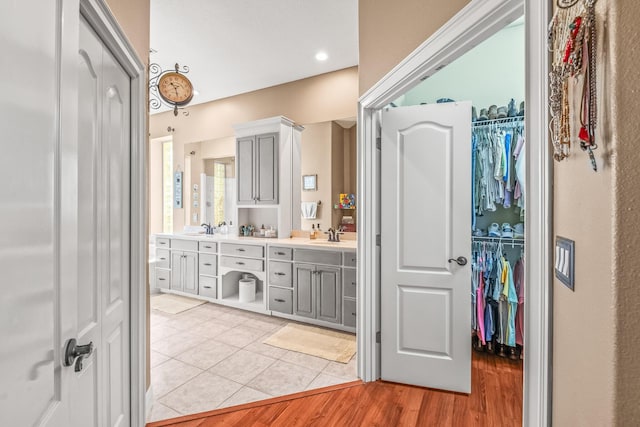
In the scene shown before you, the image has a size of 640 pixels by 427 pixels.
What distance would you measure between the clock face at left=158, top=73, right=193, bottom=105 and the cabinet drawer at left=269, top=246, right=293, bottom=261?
1.83m

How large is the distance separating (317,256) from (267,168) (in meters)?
1.47

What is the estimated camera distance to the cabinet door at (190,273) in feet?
14.0

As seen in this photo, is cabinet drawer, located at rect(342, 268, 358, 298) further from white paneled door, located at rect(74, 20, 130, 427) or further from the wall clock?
the wall clock

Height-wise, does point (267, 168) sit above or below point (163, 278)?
above

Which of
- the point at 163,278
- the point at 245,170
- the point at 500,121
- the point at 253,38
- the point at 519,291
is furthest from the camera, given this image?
the point at 163,278

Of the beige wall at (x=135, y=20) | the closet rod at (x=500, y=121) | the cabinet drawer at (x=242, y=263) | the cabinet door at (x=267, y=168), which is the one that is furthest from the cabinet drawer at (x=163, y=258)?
Answer: the closet rod at (x=500, y=121)

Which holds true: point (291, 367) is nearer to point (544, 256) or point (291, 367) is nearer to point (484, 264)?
point (484, 264)

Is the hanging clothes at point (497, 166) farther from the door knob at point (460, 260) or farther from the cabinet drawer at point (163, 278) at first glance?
the cabinet drawer at point (163, 278)

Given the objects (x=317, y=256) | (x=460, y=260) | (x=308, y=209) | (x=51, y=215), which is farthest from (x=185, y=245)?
(x=51, y=215)

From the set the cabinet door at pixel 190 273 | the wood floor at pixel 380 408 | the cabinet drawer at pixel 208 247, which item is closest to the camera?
the wood floor at pixel 380 408

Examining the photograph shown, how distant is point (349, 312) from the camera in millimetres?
3125

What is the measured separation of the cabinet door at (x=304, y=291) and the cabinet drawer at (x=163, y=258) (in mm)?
2290

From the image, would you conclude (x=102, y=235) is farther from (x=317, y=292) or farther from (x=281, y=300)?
(x=281, y=300)

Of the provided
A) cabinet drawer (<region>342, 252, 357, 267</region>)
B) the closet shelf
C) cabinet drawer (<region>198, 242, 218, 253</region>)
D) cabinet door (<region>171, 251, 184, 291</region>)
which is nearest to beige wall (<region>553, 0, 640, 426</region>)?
the closet shelf
